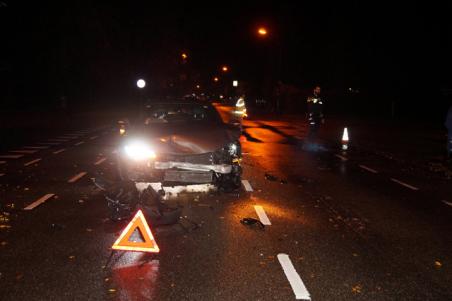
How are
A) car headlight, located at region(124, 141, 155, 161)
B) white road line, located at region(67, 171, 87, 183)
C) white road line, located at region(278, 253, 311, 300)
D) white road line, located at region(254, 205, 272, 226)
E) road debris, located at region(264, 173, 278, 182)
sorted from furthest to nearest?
road debris, located at region(264, 173, 278, 182) → white road line, located at region(67, 171, 87, 183) → car headlight, located at region(124, 141, 155, 161) → white road line, located at region(254, 205, 272, 226) → white road line, located at region(278, 253, 311, 300)

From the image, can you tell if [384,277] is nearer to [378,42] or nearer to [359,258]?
[359,258]

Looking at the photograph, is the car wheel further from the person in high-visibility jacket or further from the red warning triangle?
the person in high-visibility jacket

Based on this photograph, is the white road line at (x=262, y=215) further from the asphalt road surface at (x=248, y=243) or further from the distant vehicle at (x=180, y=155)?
the distant vehicle at (x=180, y=155)

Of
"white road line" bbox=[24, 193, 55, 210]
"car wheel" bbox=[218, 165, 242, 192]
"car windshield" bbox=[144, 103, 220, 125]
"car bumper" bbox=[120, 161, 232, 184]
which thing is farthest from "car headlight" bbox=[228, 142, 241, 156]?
"white road line" bbox=[24, 193, 55, 210]

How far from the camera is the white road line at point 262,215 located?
7.50m

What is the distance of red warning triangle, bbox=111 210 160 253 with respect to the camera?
18.6 ft

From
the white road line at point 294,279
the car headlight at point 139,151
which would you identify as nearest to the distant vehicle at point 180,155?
the car headlight at point 139,151

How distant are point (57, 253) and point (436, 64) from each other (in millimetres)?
30459

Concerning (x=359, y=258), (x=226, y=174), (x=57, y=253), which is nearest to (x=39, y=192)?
(x=226, y=174)

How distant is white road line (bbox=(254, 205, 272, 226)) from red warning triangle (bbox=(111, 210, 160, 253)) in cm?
221

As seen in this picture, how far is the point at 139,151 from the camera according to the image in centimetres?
924

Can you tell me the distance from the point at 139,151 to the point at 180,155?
76 centimetres

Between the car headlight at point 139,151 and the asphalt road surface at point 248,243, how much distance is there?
956 mm

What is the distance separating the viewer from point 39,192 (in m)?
9.80
